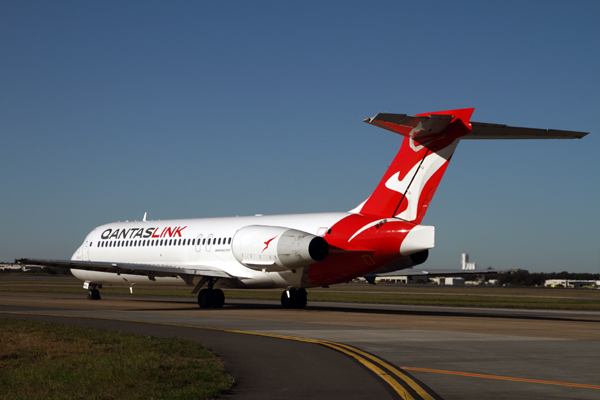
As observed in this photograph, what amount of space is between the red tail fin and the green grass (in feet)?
38.1

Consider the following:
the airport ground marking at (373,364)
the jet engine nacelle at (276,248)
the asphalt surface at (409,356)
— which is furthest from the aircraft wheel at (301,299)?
the airport ground marking at (373,364)

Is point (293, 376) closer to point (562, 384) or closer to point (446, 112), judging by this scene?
point (562, 384)

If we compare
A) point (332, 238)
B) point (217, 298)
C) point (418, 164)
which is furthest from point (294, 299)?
point (418, 164)

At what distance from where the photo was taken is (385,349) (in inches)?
512

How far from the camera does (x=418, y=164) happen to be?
2338cm

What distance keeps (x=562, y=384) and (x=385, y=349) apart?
4.30m

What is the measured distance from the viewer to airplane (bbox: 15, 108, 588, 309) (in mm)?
22234

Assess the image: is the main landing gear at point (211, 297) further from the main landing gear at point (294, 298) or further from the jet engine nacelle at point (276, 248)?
the main landing gear at point (294, 298)

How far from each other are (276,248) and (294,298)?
3775mm

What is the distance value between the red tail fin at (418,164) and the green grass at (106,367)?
11.6m

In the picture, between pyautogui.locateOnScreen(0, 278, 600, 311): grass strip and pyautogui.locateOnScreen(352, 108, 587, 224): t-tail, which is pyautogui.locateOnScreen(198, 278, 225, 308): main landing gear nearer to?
pyautogui.locateOnScreen(352, 108, 587, 224): t-tail

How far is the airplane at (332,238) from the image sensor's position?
22234 mm

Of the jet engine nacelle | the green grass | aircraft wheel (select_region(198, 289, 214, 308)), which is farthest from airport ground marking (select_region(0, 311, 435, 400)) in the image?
aircraft wheel (select_region(198, 289, 214, 308))

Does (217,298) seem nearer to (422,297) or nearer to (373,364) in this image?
(373,364)
